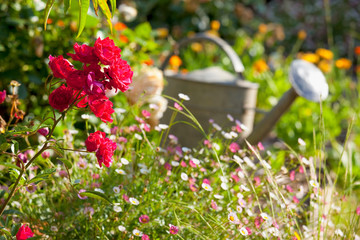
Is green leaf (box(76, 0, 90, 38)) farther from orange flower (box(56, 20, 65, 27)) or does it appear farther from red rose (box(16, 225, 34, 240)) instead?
orange flower (box(56, 20, 65, 27))

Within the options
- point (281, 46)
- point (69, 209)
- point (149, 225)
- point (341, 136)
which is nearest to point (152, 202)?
point (149, 225)

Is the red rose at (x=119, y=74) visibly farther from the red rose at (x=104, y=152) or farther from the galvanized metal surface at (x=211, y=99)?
the galvanized metal surface at (x=211, y=99)

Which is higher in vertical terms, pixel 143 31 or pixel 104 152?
pixel 143 31

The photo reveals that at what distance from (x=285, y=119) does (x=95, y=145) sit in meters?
2.27

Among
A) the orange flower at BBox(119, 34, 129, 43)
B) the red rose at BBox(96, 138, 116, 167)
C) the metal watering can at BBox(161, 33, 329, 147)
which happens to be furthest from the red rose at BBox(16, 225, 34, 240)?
the orange flower at BBox(119, 34, 129, 43)

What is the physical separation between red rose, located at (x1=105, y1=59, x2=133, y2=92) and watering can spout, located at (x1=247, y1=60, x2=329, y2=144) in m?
1.09

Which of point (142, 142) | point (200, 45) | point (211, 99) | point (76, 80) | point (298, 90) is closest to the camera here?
point (76, 80)

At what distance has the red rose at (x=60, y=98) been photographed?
2.74 ft

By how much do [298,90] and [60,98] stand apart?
1.18m

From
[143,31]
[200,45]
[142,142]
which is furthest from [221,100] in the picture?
[200,45]

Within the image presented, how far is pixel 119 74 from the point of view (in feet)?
2.72

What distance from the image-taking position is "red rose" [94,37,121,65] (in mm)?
822

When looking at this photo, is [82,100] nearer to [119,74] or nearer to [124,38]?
[119,74]

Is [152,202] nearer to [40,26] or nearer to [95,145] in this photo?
[95,145]
